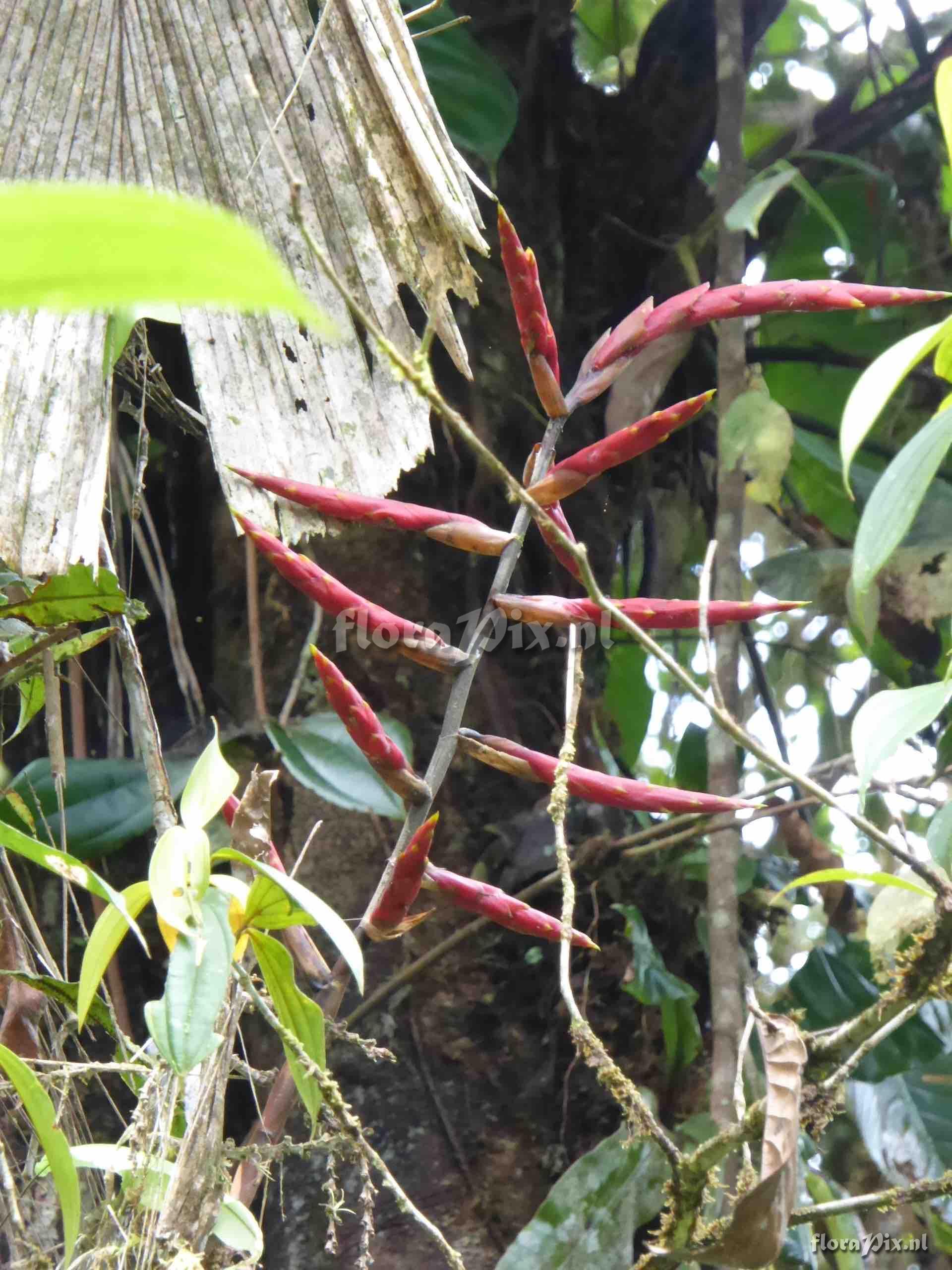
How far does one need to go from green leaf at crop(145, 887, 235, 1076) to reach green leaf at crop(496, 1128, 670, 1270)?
0.50 metres

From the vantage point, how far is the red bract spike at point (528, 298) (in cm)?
49

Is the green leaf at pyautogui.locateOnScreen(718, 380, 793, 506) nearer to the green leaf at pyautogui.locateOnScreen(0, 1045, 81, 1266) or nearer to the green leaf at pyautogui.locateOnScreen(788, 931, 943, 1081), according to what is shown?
the green leaf at pyautogui.locateOnScreen(788, 931, 943, 1081)

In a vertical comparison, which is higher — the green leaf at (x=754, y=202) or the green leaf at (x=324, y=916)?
the green leaf at (x=754, y=202)

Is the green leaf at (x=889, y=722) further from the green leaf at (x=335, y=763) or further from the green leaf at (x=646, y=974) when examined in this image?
the green leaf at (x=646, y=974)

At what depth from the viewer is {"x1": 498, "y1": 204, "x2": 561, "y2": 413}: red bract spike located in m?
0.49

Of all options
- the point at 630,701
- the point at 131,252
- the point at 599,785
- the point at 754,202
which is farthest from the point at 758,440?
the point at 131,252

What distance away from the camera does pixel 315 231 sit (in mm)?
712

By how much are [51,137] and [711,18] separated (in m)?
1.04

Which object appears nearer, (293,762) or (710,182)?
(293,762)

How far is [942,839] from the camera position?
0.53 metres

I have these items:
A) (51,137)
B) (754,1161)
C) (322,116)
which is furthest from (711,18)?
(754,1161)

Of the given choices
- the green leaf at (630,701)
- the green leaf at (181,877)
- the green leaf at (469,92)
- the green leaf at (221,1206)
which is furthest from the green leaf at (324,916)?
the green leaf at (630,701)

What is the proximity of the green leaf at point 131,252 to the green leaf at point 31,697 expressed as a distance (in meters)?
0.79

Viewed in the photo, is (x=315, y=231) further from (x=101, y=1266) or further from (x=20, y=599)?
(x=101, y=1266)
